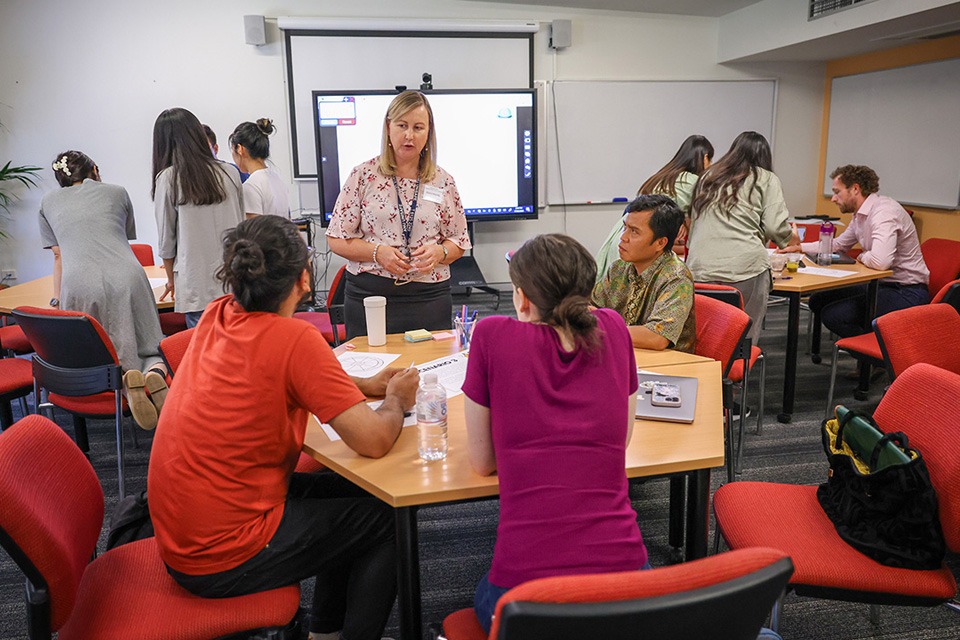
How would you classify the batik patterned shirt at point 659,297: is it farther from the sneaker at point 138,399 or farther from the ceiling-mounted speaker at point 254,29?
the ceiling-mounted speaker at point 254,29

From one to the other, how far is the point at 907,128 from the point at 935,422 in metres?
5.12

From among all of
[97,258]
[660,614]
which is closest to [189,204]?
[97,258]

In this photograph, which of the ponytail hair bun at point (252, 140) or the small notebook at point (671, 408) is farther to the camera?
the ponytail hair bun at point (252, 140)

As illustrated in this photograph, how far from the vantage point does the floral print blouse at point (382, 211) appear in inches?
102

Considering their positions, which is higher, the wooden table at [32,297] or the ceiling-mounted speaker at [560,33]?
the ceiling-mounted speaker at [560,33]

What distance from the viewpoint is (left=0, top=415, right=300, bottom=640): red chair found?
1.28m

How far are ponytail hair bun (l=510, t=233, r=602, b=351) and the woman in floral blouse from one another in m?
1.16

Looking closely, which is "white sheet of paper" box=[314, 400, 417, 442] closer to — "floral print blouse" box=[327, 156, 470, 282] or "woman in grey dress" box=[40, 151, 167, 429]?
"floral print blouse" box=[327, 156, 470, 282]

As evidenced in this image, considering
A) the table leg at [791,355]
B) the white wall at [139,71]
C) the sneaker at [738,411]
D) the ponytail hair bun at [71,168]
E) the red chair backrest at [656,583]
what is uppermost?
the white wall at [139,71]

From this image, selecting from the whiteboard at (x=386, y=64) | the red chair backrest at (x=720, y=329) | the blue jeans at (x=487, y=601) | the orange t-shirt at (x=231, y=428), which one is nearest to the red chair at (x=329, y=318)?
the red chair backrest at (x=720, y=329)

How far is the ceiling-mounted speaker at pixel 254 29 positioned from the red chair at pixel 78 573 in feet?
16.3

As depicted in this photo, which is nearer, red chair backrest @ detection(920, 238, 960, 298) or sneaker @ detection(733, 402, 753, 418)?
sneaker @ detection(733, 402, 753, 418)

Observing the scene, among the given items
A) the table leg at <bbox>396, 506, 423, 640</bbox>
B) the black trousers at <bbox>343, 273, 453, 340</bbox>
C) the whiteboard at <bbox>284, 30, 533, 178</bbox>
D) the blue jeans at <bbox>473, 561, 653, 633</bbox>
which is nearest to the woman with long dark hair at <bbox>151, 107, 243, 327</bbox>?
the black trousers at <bbox>343, 273, 453, 340</bbox>

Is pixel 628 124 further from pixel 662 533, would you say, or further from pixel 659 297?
pixel 662 533
